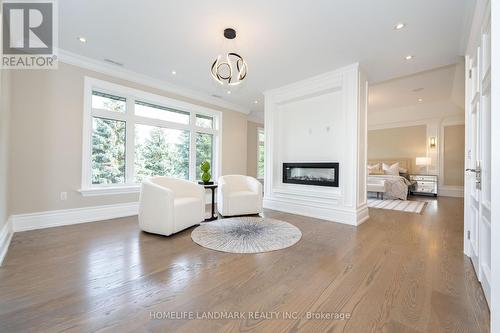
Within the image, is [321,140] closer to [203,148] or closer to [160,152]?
[203,148]

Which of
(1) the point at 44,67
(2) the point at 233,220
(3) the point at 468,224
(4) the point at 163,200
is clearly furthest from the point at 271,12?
(1) the point at 44,67

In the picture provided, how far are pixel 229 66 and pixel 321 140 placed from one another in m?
2.42

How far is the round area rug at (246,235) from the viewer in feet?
7.96

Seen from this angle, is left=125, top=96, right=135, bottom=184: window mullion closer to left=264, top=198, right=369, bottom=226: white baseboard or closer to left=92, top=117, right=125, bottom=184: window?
left=92, top=117, right=125, bottom=184: window

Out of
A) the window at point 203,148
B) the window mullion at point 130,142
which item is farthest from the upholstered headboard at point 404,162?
the window mullion at point 130,142

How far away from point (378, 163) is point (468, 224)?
18.9 feet

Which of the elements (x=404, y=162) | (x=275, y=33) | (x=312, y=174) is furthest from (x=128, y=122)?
(x=404, y=162)

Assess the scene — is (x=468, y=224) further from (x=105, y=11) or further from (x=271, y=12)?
(x=105, y=11)

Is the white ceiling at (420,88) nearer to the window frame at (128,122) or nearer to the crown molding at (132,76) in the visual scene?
the crown molding at (132,76)

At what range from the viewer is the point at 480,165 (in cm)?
172

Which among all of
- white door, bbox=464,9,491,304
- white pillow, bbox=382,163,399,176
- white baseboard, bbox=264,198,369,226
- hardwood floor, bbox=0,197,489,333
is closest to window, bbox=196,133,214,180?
white baseboard, bbox=264,198,369,226

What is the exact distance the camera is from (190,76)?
4105 mm

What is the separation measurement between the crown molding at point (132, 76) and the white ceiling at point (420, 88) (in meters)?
4.02

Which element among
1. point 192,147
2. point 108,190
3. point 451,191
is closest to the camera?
point 108,190
